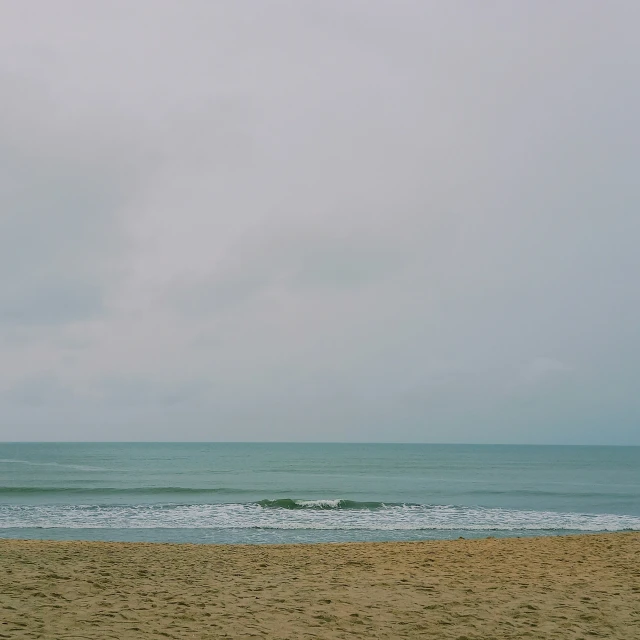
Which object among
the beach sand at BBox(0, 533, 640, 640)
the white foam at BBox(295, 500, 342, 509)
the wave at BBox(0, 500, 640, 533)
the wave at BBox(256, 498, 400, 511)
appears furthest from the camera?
the white foam at BBox(295, 500, 342, 509)

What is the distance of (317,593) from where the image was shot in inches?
355

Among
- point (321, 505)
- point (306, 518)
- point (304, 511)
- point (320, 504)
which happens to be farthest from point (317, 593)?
point (320, 504)

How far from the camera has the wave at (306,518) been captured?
21531mm

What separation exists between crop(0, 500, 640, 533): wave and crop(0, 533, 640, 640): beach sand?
26.2 ft

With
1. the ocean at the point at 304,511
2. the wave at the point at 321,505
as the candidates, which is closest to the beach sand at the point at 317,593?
the ocean at the point at 304,511

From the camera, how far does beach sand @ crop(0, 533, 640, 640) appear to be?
7047 mm

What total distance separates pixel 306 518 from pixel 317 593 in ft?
51.0

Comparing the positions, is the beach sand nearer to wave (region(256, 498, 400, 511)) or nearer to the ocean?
the ocean

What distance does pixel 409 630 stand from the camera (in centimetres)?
708

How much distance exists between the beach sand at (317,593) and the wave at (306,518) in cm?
798

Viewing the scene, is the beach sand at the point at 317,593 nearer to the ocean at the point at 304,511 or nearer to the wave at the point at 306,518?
the ocean at the point at 304,511

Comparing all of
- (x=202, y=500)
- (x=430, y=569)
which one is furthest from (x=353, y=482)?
(x=430, y=569)

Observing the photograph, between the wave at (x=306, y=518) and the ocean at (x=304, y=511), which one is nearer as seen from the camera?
the ocean at (x=304, y=511)

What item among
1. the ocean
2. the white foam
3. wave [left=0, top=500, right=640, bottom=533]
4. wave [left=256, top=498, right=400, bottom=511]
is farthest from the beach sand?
the white foam
